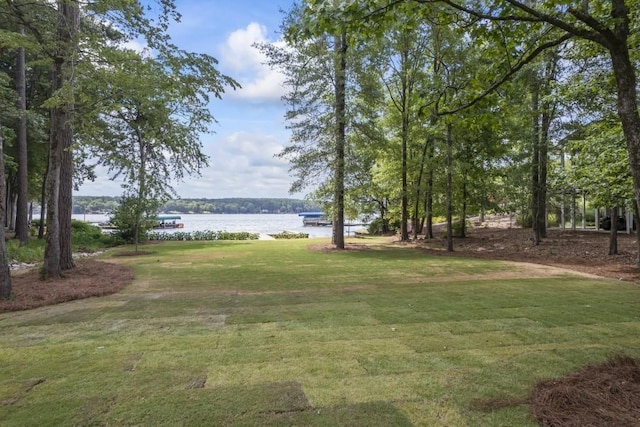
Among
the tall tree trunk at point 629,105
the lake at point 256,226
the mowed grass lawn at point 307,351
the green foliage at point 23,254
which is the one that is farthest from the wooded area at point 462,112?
the lake at point 256,226

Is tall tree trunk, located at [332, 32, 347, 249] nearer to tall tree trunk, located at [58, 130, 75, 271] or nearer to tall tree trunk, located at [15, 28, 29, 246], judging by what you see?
tall tree trunk, located at [58, 130, 75, 271]

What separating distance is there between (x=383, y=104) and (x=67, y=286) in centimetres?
1720

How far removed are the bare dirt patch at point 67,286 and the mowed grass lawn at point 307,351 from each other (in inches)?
18.5

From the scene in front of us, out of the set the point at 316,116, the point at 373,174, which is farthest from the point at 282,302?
the point at 373,174

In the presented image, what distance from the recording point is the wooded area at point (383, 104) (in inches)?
179

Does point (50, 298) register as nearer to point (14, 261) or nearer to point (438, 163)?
point (14, 261)

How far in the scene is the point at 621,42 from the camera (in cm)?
360

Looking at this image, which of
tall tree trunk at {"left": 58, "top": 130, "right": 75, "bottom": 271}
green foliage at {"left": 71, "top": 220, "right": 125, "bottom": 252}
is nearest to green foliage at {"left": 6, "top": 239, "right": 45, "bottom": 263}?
green foliage at {"left": 71, "top": 220, "right": 125, "bottom": 252}

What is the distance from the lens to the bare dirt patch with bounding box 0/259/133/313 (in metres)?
7.00

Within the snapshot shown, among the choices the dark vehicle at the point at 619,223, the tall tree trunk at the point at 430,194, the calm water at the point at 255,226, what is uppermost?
the tall tree trunk at the point at 430,194

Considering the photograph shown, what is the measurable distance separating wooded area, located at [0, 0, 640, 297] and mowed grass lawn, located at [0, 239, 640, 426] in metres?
2.01

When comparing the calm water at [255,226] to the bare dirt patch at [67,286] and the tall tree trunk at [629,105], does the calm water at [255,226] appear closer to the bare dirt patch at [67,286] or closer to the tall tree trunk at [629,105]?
the bare dirt patch at [67,286]

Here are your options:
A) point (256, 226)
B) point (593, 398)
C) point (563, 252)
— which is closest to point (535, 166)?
point (563, 252)

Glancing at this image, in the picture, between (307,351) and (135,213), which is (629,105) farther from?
(135,213)
